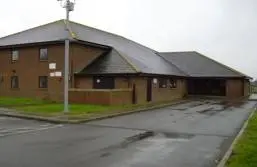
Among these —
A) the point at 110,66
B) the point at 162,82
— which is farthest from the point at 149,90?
the point at 110,66

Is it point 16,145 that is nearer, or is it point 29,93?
point 16,145

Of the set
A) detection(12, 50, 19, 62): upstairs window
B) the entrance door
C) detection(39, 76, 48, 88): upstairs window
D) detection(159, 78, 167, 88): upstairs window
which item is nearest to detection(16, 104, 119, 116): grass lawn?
detection(39, 76, 48, 88): upstairs window

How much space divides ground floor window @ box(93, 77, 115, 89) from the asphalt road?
13.7 metres

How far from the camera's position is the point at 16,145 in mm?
11172

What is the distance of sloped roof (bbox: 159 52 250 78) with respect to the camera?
157ft

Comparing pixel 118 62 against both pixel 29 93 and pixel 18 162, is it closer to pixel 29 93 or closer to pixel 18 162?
pixel 29 93

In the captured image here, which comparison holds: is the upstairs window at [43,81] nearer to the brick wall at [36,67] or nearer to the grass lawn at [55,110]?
the brick wall at [36,67]

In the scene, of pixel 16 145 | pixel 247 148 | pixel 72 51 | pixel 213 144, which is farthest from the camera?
pixel 72 51

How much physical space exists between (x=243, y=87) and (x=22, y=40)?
1031 inches

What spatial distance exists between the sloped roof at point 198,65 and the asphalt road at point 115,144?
1202 inches

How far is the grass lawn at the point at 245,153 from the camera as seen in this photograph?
8477 mm

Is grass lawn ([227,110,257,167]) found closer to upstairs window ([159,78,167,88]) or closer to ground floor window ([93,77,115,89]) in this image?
ground floor window ([93,77,115,89])

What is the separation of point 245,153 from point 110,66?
76.0ft

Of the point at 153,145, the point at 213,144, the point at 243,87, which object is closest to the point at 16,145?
the point at 153,145
